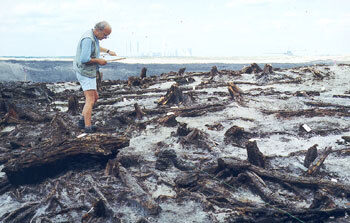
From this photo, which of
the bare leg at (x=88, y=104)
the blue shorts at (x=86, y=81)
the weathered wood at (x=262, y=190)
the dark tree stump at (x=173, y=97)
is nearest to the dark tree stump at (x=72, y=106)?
the dark tree stump at (x=173, y=97)

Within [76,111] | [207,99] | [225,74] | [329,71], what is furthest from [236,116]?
[329,71]

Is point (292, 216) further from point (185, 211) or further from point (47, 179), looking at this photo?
point (47, 179)

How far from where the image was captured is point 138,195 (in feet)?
15.0

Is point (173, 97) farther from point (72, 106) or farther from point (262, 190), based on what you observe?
point (262, 190)

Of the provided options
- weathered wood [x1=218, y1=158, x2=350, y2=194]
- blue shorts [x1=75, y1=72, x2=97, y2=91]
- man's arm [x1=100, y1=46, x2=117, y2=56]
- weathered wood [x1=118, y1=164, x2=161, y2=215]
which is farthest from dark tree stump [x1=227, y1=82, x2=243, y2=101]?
weathered wood [x1=118, y1=164, x2=161, y2=215]

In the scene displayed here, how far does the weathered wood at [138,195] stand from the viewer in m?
4.24

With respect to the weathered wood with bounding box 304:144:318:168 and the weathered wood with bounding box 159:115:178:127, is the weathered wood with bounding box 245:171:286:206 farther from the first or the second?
the weathered wood with bounding box 159:115:178:127

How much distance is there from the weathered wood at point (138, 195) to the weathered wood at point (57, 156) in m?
0.49

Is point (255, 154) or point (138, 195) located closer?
point (138, 195)

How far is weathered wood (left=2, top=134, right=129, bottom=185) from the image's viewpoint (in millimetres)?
5055

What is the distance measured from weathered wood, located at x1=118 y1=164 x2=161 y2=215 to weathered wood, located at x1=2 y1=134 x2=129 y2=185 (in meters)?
0.49

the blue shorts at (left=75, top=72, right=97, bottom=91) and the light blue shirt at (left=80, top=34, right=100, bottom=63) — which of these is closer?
the light blue shirt at (left=80, top=34, right=100, bottom=63)

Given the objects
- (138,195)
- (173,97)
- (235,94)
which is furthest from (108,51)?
(235,94)

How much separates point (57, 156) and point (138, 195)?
1.66m
